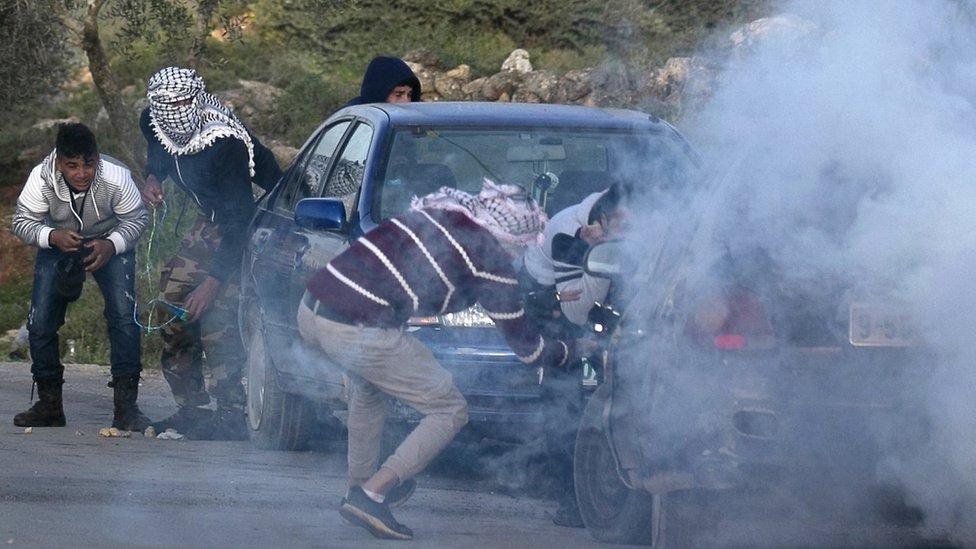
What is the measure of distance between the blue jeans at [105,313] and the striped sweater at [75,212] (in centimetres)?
15

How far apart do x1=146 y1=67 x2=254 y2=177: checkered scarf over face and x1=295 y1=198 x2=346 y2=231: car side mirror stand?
1.67 m

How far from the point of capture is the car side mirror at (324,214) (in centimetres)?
736

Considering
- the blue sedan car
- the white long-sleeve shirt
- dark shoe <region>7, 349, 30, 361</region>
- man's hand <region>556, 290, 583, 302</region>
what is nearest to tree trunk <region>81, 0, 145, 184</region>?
dark shoe <region>7, 349, 30, 361</region>

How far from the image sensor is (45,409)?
9375 millimetres

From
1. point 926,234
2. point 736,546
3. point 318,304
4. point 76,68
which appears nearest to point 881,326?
point 926,234

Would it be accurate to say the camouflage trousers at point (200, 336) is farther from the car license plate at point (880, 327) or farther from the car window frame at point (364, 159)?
the car license plate at point (880, 327)

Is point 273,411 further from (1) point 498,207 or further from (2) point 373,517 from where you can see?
(1) point 498,207

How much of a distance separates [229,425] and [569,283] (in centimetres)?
334

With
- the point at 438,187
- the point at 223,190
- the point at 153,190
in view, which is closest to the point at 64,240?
the point at 153,190

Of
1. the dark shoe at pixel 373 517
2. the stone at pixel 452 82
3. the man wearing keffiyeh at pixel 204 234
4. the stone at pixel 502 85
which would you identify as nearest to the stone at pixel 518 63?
the stone at pixel 502 85

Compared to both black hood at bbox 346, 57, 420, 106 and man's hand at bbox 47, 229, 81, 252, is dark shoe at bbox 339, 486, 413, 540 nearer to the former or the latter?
man's hand at bbox 47, 229, 81, 252

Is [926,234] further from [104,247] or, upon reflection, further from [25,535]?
[104,247]

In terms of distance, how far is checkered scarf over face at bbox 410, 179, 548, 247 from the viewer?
19.7 feet

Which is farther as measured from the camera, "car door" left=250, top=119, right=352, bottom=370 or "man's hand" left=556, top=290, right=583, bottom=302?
"car door" left=250, top=119, right=352, bottom=370
